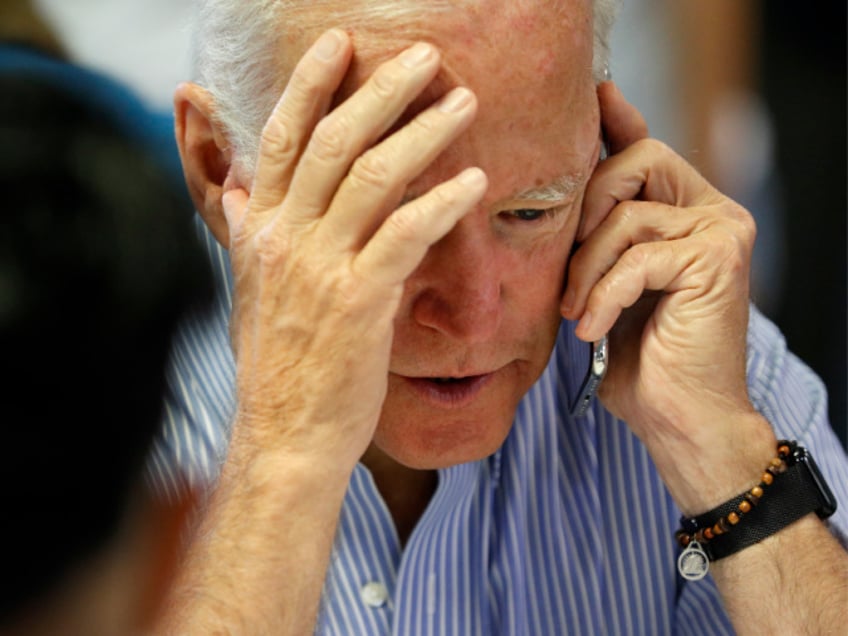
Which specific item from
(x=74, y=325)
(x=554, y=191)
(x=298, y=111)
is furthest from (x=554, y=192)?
(x=74, y=325)

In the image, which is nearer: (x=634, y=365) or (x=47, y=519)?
(x=47, y=519)

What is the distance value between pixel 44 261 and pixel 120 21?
2.28 metres

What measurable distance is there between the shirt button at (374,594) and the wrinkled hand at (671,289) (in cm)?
51

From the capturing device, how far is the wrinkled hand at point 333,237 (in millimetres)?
1541

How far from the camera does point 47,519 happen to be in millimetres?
735

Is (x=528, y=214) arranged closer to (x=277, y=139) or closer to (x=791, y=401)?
(x=277, y=139)

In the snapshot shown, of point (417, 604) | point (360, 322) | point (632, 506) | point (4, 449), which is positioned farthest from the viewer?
point (632, 506)

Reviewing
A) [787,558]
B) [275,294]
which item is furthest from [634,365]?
[275,294]

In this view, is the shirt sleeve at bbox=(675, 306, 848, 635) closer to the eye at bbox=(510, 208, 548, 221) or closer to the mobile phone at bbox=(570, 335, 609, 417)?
the mobile phone at bbox=(570, 335, 609, 417)

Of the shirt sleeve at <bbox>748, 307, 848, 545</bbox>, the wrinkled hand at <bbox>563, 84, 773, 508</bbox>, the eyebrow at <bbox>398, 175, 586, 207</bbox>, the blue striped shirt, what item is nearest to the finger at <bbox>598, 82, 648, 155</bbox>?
the wrinkled hand at <bbox>563, 84, 773, 508</bbox>

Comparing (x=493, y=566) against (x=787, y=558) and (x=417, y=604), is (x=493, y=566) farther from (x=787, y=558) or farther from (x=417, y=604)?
(x=787, y=558)

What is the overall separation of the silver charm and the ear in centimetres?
90

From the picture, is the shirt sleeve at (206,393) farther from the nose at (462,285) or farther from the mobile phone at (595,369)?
the mobile phone at (595,369)

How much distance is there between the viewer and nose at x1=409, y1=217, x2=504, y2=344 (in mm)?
1684
